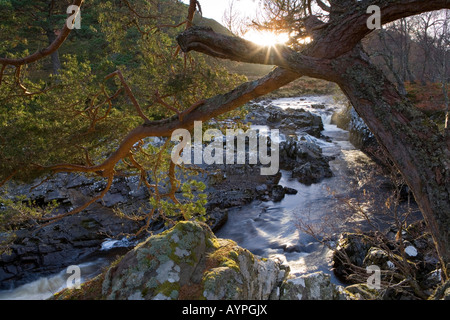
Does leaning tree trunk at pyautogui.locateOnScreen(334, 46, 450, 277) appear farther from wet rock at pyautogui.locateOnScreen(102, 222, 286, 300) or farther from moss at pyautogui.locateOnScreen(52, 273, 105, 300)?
moss at pyautogui.locateOnScreen(52, 273, 105, 300)

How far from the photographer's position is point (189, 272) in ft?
8.19

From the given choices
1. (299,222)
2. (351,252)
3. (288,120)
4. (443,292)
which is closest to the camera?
(443,292)

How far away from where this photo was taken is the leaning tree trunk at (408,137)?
2.56 meters

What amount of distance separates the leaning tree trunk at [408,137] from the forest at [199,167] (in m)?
0.01

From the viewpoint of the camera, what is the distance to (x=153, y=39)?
5.37m

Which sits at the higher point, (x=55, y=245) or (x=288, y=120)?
(x=288, y=120)

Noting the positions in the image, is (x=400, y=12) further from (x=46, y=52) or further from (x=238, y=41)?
(x=46, y=52)

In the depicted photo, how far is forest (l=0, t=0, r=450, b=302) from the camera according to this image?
2643 millimetres

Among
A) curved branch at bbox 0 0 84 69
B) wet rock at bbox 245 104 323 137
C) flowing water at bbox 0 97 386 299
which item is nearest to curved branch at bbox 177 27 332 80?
curved branch at bbox 0 0 84 69

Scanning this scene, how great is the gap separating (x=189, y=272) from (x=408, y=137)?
7.88 ft

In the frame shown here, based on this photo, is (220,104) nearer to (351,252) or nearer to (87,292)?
(87,292)

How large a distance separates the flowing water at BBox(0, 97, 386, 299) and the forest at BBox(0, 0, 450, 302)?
60 mm

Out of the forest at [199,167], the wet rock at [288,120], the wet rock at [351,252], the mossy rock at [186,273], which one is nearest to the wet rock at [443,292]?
the forest at [199,167]

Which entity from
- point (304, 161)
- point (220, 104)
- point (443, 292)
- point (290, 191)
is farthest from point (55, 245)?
point (304, 161)
